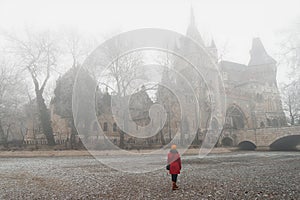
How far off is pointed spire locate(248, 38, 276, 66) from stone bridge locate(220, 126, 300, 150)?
34.3m

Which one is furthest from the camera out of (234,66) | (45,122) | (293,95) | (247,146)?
(234,66)

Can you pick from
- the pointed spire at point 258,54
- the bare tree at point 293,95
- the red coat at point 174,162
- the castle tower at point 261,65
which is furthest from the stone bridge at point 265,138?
the pointed spire at point 258,54

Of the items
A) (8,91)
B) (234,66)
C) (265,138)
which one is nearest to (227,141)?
(265,138)

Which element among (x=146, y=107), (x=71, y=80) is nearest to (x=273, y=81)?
(x=71, y=80)

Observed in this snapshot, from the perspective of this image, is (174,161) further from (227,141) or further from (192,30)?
(192,30)

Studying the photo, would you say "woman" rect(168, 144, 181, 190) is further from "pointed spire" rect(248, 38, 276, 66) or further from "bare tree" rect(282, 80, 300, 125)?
"pointed spire" rect(248, 38, 276, 66)

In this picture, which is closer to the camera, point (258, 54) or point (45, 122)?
point (45, 122)

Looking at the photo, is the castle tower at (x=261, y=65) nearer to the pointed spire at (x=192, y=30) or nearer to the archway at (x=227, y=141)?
the pointed spire at (x=192, y=30)

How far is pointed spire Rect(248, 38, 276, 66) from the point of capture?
72.4 m

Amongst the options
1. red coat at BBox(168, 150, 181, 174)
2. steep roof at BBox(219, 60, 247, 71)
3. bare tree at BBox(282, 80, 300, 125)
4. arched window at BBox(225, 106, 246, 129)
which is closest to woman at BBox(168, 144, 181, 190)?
red coat at BBox(168, 150, 181, 174)

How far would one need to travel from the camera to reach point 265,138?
37.8m

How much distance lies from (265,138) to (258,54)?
4285cm

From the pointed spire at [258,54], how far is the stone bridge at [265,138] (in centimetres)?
3426

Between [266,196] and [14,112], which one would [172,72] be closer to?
[266,196]
